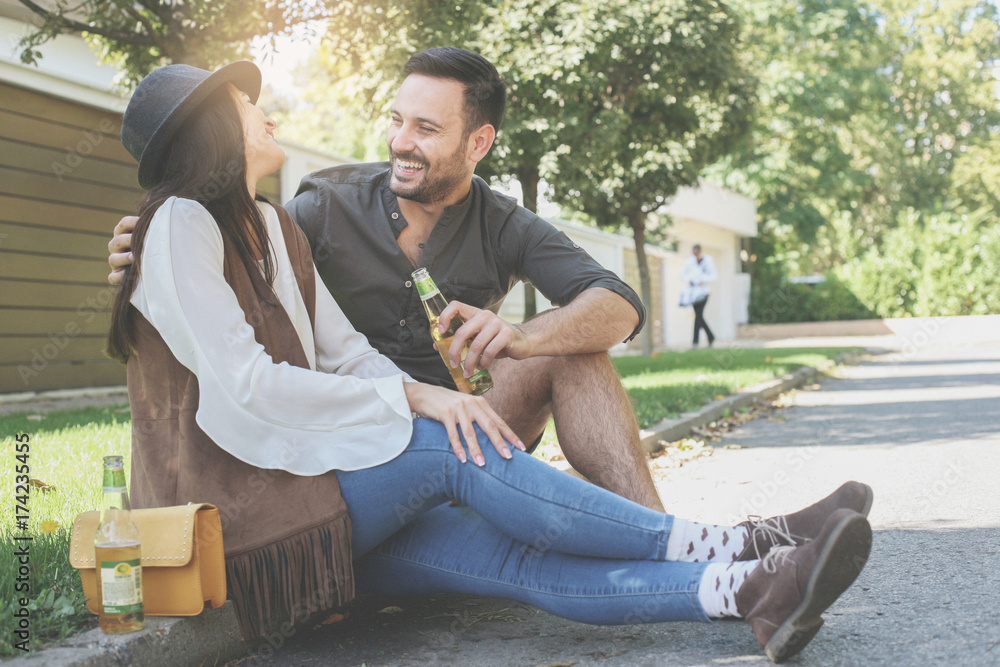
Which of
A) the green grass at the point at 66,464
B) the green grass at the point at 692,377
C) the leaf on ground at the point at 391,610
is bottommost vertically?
the leaf on ground at the point at 391,610

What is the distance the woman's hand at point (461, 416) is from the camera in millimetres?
2445

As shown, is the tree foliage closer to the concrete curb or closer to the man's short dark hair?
the concrete curb

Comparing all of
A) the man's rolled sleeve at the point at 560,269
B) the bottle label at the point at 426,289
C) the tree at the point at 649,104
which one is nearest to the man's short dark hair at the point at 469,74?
the man's rolled sleeve at the point at 560,269

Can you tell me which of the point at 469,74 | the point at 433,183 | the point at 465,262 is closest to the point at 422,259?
the point at 465,262

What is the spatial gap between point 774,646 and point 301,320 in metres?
1.57

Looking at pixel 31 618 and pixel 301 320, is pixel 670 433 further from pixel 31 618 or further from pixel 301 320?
pixel 31 618

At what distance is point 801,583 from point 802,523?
0.86ft

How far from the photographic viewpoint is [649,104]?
14141mm

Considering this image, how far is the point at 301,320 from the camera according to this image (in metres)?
2.71

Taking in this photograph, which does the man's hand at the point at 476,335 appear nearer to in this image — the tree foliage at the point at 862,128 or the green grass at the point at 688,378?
the green grass at the point at 688,378

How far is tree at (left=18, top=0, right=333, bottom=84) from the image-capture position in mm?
8141

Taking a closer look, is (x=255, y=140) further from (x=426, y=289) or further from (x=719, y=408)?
(x=719, y=408)

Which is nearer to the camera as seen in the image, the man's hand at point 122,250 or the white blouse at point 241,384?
the white blouse at point 241,384

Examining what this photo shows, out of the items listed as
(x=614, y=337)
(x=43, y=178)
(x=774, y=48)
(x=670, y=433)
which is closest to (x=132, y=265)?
(x=614, y=337)
